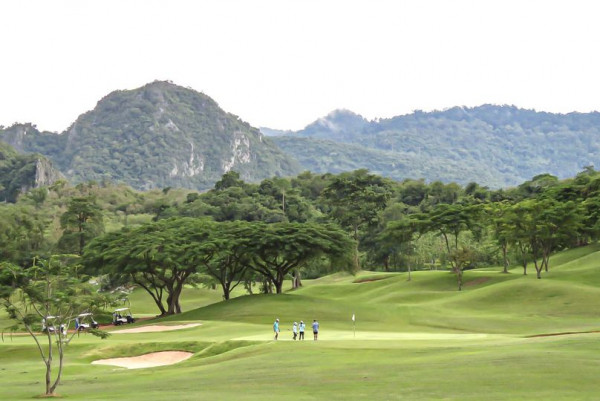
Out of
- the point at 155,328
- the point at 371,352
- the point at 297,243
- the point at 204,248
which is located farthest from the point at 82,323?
the point at 371,352

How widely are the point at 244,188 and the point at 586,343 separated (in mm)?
160114

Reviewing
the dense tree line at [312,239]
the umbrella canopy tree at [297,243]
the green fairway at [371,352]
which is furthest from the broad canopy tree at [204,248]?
the green fairway at [371,352]

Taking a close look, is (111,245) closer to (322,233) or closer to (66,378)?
(322,233)

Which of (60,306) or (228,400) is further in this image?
(60,306)

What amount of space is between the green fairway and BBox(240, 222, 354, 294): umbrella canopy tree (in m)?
4.90

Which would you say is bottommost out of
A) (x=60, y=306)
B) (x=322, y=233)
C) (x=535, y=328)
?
(x=535, y=328)

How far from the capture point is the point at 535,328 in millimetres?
54719

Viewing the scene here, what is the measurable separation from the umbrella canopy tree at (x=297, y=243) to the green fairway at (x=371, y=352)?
4897 millimetres

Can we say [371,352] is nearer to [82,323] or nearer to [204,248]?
[82,323]

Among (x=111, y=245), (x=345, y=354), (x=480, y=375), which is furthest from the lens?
(x=111, y=245)

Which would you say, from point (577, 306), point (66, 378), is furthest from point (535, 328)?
point (66, 378)

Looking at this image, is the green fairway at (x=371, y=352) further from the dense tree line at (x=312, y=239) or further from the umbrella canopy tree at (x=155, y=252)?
the dense tree line at (x=312, y=239)

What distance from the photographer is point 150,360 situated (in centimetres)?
4519

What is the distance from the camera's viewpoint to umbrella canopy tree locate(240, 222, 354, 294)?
73625mm
